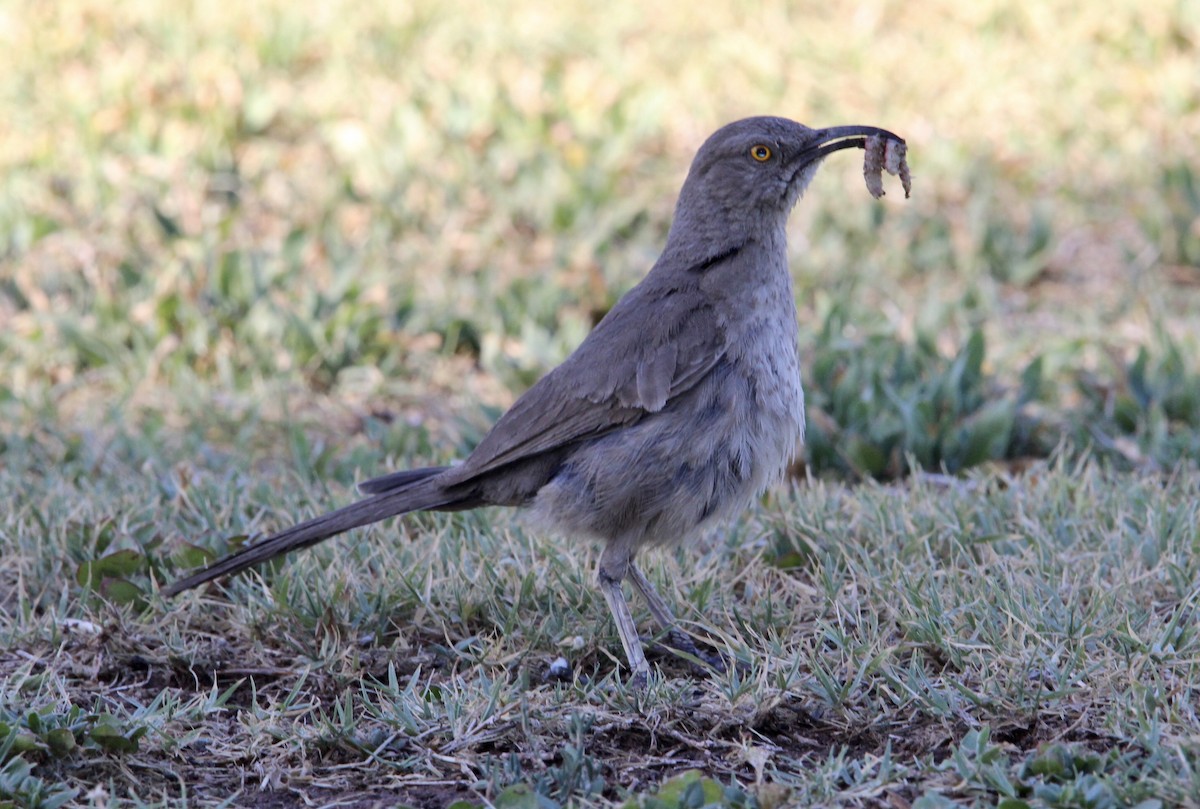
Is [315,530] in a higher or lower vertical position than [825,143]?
lower

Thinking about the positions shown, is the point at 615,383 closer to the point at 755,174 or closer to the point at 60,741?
the point at 755,174

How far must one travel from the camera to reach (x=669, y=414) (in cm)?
437

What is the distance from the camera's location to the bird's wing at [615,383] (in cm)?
437

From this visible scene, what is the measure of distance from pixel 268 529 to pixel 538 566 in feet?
3.42

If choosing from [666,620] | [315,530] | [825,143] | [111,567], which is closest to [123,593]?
[111,567]

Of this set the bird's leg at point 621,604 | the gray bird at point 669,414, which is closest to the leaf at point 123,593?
the gray bird at point 669,414

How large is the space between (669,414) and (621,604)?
0.58 metres

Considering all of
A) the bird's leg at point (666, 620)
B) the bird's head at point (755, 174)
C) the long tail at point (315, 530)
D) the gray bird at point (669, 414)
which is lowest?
the bird's leg at point (666, 620)

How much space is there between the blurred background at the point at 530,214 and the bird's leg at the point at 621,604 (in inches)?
70.5

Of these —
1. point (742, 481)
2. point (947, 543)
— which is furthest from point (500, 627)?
point (947, 543)

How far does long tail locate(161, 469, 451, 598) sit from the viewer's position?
4.31m

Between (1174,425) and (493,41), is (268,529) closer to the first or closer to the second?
(1174,425)

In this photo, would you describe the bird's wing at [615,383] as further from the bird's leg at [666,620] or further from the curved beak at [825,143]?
the curved beak at [825,143]

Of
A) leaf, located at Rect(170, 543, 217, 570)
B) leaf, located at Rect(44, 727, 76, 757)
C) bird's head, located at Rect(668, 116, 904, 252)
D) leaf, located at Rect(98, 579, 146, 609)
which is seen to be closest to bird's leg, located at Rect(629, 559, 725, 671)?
bird's head, located at Rect(668, 116, 904, 252)
